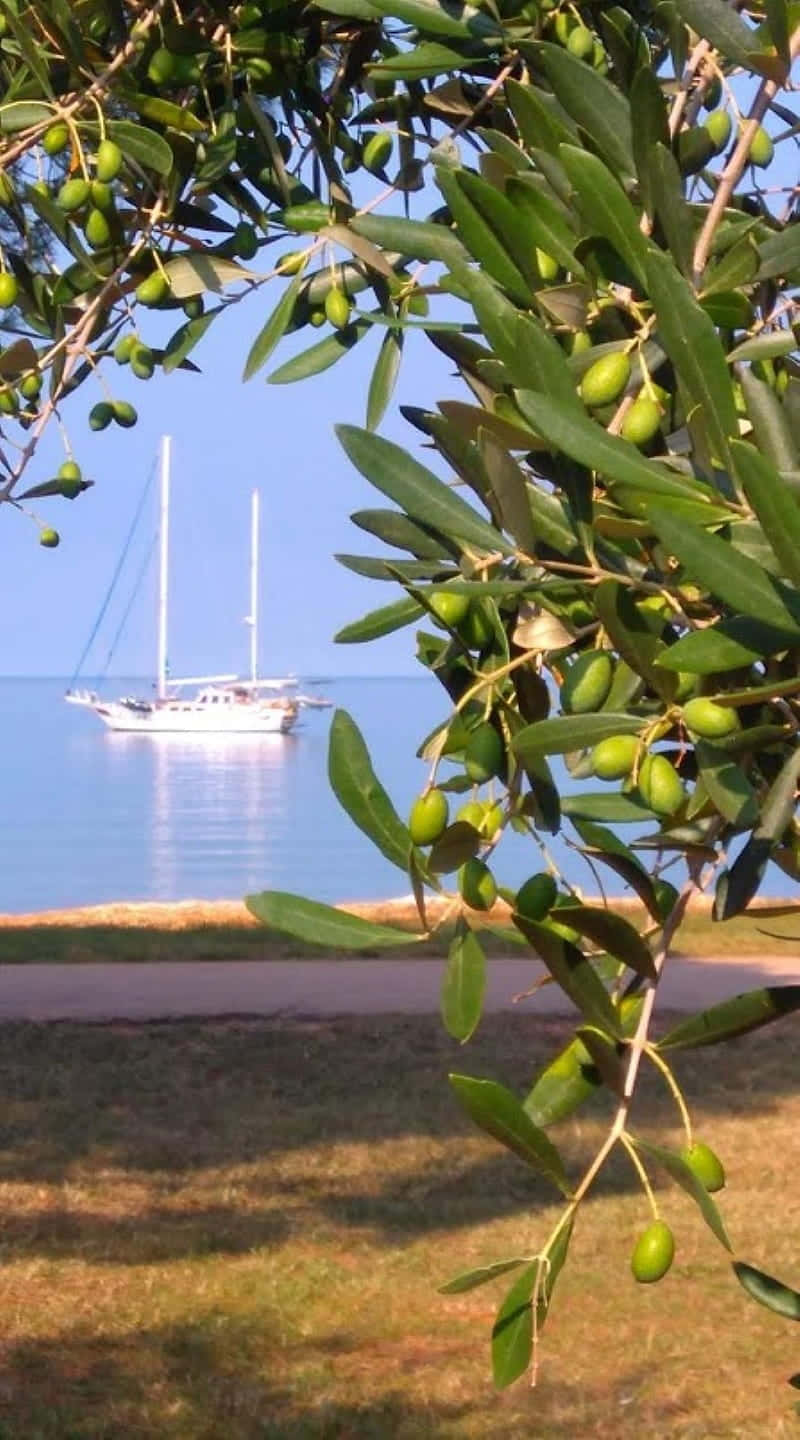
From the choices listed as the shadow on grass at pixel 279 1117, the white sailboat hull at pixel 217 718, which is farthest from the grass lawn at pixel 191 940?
the white sailboat hull at pixel 217 718

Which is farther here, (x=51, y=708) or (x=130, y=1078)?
(x=51, y=708)

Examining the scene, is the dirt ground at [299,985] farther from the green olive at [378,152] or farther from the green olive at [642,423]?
the green olive at [642,423]

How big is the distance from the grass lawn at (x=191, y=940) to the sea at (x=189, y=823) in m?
0.43

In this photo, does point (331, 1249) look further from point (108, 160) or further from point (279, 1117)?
point (108, 160)

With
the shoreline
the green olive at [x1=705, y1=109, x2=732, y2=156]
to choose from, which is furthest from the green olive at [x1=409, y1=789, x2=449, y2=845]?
the shoreline

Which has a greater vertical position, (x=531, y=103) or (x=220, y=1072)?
(x=531, y=103)

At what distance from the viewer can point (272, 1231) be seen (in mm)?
5438

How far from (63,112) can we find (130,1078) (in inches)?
255

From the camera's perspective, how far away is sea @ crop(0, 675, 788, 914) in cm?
1733

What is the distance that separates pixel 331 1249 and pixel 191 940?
19.2ft

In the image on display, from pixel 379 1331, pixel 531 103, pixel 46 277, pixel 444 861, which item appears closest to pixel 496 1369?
pixel 444 861

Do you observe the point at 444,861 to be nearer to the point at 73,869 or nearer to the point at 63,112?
the point at 63,112

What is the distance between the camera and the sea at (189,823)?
17.3 m

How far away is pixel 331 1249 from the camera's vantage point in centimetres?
528
